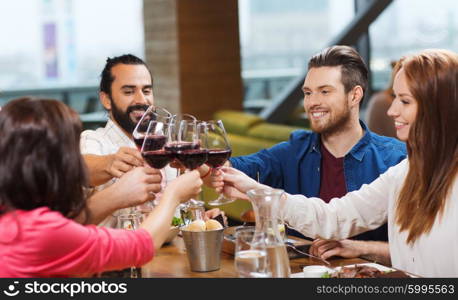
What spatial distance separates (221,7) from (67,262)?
6368mm

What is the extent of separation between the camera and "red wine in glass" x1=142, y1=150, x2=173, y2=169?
82.4 inches

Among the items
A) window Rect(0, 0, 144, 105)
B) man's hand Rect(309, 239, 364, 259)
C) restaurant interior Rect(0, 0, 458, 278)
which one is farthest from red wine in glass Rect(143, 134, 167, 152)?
window Rect(0, 0, 144, 105)

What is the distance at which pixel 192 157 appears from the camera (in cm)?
211

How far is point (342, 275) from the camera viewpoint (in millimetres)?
2070

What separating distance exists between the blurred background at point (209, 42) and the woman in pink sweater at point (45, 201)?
4.32 m

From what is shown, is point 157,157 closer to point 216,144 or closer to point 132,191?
point 132,191

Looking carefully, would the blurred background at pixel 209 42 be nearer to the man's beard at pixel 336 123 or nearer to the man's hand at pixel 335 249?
the man's beard at pixel 336 123

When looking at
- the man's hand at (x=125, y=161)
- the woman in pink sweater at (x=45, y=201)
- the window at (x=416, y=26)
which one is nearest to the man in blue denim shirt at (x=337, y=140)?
the man's hand at (x=125, y=161)

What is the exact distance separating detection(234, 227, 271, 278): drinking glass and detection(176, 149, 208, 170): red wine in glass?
0.30 metres

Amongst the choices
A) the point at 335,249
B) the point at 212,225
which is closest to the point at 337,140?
the point at 335,249

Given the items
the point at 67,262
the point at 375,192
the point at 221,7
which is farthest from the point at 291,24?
the point at 67,262

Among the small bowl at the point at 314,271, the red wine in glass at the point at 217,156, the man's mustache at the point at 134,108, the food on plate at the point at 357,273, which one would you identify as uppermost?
the man's mustache at the point at 134,108

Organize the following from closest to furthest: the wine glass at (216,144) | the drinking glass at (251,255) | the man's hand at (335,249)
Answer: the drinking glass at (251,255), the wine glass at (216,144), the man's hand at (335,249)

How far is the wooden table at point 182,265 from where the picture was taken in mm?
2309
